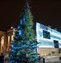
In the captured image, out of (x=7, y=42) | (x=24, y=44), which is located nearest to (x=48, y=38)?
(x=7, y=42)

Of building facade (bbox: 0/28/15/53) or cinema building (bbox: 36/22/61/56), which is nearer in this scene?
building facade (bbox: 0/28/15/53)

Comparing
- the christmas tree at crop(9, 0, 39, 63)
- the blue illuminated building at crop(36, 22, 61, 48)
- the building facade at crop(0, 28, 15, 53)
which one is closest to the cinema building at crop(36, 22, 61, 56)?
the blue illuminated building at crop(36, 22, 61, 48)

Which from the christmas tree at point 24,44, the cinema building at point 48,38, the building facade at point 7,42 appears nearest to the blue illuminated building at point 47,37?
the cinema building at point 48,38

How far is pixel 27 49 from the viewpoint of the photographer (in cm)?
529

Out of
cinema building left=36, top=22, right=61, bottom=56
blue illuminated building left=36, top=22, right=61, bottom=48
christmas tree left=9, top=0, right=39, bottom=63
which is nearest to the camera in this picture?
christmas tree left=9, top=0, right=39, bottom=63

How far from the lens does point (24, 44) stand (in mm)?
5277

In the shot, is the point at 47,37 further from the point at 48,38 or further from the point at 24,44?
the point at 24,44

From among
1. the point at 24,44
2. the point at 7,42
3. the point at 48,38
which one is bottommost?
the point at 24,44

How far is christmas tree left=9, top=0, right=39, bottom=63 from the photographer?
5.23 m

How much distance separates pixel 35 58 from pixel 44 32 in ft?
25.1

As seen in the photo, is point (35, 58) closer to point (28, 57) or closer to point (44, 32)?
point (28, 57)

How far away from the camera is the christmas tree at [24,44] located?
17.2 ft

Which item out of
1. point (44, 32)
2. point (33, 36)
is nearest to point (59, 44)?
point (44, 32)

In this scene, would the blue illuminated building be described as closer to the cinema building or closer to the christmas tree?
the cinema building
